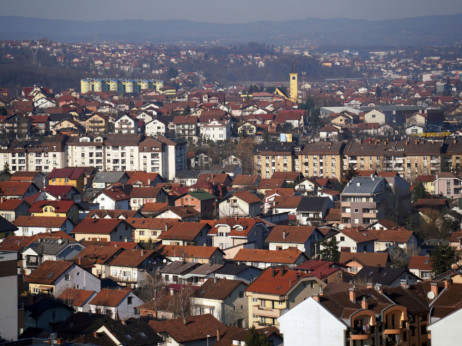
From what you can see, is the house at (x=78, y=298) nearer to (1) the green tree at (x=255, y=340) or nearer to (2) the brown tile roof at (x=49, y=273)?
(2) the brown tile roof at (x=49, y=273)

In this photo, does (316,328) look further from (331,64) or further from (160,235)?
(331,64)

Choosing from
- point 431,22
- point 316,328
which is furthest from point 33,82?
point 431,22

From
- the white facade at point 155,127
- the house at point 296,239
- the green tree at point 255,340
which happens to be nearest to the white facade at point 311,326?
the green tree at point 255,340

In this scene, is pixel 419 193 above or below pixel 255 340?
below

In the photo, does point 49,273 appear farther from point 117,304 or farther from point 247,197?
point 247,197

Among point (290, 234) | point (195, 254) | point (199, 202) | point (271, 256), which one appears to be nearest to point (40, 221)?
→ point (199, 202)

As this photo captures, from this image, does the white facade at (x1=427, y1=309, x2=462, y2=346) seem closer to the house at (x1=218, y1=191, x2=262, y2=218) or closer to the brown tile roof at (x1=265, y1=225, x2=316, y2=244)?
the brown tile roof at (x1=265, y1=225, x2=316, y2=244)
